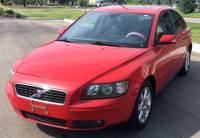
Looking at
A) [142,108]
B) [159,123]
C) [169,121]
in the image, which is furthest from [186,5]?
[142,108]

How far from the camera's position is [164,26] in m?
4.59

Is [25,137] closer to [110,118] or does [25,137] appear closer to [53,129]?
[53,129]

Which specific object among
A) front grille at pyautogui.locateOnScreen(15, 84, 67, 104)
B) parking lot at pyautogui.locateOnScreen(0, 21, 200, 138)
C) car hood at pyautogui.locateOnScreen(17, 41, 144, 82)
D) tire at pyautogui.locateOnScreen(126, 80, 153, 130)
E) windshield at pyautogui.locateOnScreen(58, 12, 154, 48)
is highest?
windshield at pyautogui.locateOnScreen(58, 12, 154, 48)

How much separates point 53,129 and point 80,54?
1.12 m

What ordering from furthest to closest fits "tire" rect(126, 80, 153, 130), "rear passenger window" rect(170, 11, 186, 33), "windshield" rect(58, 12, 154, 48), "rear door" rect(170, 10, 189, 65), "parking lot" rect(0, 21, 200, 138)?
"rear passenger window" rect(170, 11, 186, 33)
"rear door" rect(170, 10, 189, 65)
"windshield" rect(58, 12, 154, 48)
"parking lot" rect(0, 21, 200, 138)
"tire" rect(126, 80, 153, 130)

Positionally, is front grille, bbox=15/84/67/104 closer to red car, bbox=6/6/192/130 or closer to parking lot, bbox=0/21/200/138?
red car, bbox=6/6/192/130

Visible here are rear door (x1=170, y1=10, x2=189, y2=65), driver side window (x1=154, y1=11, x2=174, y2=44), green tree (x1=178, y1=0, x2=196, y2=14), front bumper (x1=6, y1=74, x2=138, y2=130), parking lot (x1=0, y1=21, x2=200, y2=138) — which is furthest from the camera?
green tree (x1=178, y1=0, x2=196, y2=14)

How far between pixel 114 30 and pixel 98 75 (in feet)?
4.93

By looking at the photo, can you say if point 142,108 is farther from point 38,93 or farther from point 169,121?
point 38,93

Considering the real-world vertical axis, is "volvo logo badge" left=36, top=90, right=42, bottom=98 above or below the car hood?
below

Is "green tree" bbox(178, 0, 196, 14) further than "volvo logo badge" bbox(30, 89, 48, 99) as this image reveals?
Yes

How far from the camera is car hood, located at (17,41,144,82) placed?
2.99m

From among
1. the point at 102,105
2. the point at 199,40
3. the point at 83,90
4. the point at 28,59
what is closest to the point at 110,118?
the point at 102,105

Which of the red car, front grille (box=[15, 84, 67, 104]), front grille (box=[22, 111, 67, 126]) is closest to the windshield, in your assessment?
the red car
